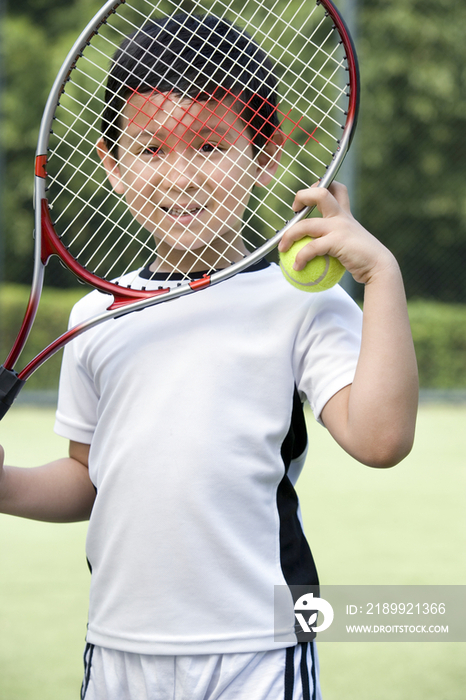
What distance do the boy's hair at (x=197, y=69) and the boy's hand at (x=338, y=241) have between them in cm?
17

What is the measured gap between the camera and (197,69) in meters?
1.12

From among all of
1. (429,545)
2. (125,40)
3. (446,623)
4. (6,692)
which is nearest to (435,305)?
(429,545)

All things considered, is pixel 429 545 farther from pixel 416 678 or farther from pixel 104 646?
pixel 104 646

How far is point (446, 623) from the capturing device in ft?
7.63

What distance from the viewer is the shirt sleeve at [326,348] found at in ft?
3.27

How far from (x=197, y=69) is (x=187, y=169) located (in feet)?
0.47

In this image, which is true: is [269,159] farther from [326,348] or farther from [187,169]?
[326,348]

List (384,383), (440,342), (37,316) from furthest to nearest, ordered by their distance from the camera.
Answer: (440,342) < (37,316) < (384,383)

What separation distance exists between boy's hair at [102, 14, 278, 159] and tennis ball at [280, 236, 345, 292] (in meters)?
0.20

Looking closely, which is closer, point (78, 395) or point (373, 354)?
point (373, 354)

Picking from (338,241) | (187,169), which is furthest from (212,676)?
(187,169)

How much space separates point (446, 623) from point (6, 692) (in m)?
1.21

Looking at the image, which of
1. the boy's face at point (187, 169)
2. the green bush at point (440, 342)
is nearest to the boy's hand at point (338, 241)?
the boy's face at point (187, 169)

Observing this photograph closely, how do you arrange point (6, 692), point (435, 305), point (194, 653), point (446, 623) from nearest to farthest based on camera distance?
point (194, 653) → point (6, 692) → point (446, 623) → point (435, 305)
